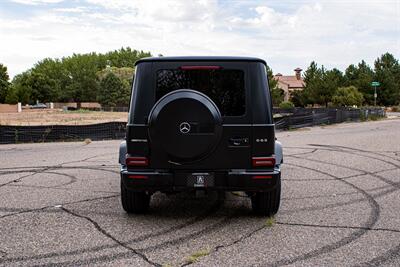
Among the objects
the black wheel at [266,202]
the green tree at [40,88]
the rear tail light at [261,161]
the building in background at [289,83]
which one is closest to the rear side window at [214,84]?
the rear tail light at [261,161]

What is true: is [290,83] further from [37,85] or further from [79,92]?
[37,85]

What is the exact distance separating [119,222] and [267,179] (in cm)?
186

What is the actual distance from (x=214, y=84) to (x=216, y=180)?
3.65 feet

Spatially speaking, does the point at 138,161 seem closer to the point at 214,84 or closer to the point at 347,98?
the point at 214,84

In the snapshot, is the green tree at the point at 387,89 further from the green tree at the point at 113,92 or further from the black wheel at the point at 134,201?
the black wheel at the point at 134,201

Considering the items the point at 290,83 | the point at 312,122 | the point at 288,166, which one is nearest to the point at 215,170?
the point at 288,166

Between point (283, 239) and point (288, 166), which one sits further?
point (288, 166)

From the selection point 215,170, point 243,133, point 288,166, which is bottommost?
point 288,166

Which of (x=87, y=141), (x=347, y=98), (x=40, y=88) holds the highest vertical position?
(x=40, y=88)

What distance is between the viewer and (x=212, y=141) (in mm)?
5316

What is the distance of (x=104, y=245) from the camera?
4.78 meters

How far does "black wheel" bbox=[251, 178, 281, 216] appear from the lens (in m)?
5.86

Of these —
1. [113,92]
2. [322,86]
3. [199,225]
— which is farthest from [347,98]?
[199,225]

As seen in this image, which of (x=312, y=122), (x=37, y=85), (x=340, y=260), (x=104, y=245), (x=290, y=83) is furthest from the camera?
(x=290, y=83)
